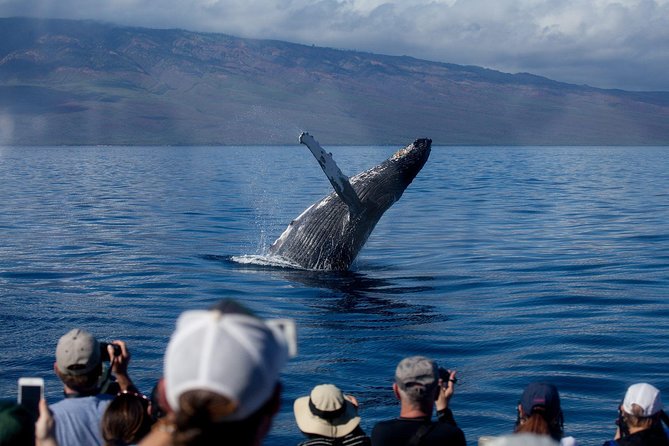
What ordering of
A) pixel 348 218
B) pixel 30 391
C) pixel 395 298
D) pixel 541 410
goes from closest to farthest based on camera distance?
pixel 30 391 < pixel 541 410 < pixel 395 298 < pixel 348 218

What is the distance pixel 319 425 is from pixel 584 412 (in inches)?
134

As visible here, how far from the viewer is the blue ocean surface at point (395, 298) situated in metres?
7.95

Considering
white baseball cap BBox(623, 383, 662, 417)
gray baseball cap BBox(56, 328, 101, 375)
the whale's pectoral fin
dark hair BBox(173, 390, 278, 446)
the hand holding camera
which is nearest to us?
dark hair BBox(173, 390, 278, 446)

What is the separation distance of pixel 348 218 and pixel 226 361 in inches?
449

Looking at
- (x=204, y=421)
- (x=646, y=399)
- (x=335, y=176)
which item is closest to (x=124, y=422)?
(x=204, y=421)

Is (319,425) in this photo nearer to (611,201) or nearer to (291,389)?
(291,389)

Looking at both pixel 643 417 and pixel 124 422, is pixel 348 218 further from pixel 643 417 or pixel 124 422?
pixel 124 422

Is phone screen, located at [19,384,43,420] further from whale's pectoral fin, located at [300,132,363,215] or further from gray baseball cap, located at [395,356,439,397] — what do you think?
whale's pectoral fin, located at [300,132,363,215]

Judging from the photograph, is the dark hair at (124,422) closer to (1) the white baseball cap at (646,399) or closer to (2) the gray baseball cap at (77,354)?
(2) the gray baseball cap at (77,354)

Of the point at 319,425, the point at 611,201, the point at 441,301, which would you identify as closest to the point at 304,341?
the point at 441,301

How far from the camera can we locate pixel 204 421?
85.5 inches

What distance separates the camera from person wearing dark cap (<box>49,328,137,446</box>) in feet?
13.0

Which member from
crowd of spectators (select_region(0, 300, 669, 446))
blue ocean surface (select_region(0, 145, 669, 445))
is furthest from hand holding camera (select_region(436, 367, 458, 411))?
blue ocean surface (select_region(0, 145, 669, 445))

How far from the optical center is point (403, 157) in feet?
45.5
